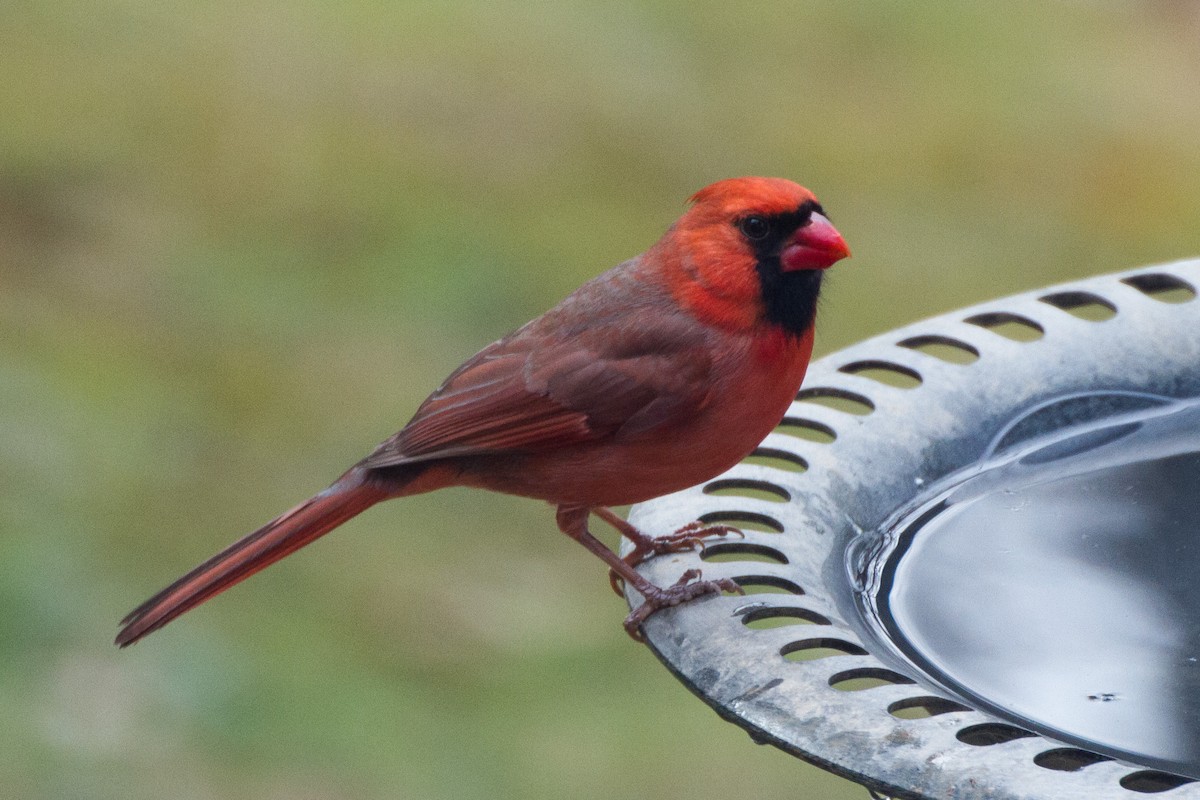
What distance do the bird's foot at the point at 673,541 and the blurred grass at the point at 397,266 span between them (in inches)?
56.6

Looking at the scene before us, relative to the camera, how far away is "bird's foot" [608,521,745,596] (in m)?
2.81

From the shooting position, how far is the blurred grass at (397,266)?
14.0 feet

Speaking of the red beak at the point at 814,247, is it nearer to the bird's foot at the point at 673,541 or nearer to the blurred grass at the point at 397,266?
the bird's foot at the point at 673,541

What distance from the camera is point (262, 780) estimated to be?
13.3 ft

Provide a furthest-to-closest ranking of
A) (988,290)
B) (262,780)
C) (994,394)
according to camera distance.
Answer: (988,290), (262,780), (994,394)

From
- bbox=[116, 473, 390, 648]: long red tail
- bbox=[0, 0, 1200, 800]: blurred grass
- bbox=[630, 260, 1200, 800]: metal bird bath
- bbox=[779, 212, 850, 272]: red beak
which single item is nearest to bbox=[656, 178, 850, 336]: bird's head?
bbox=[779, 212, 850, 272]: red beak

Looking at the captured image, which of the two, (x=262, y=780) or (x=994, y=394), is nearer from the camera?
(x=994, y=394)

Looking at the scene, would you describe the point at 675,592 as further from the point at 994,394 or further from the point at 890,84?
the point at 890,84

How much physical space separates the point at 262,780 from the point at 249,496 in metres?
1.13

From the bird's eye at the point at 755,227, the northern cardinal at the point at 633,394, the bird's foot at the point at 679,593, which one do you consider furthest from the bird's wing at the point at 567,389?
the bird's foot at the point at 679,593

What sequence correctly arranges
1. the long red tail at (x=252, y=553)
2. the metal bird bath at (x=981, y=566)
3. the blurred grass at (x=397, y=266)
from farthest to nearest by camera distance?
1. the blurred grass at (x=397, y=266)
2. the long red tail at (x=252, y=553)
3. the metal bird bath at (x=981, y=566)

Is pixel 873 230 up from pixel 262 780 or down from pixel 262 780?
up

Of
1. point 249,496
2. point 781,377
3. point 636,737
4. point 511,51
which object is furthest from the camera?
point 511,51

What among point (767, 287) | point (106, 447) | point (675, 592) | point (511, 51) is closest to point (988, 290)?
point (511, 51)
